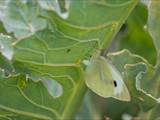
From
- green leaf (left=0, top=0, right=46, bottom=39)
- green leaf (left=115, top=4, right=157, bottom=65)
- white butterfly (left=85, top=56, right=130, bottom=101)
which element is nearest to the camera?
green leaf (left=0, top=0, right=46, bottom=39)

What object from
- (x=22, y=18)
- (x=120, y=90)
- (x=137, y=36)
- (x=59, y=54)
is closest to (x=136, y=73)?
(x=120, y=90)

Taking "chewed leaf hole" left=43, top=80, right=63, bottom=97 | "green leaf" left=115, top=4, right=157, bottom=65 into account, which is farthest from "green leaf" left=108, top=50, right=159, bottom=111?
"green leaf" left=115, top=4, right=157, bottom=65

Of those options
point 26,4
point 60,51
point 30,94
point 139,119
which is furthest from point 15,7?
point 139,119

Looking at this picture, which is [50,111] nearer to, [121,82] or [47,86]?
[47,86]

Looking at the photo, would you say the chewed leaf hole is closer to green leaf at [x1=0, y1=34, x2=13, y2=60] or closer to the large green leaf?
the large green leaf

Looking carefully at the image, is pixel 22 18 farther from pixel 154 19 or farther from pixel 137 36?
pixel 137 36

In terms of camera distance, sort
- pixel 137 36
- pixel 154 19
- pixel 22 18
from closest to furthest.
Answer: pixel 22 18, pixel 154 19, pixel 137 36

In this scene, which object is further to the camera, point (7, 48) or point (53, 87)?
point (53, 87)
